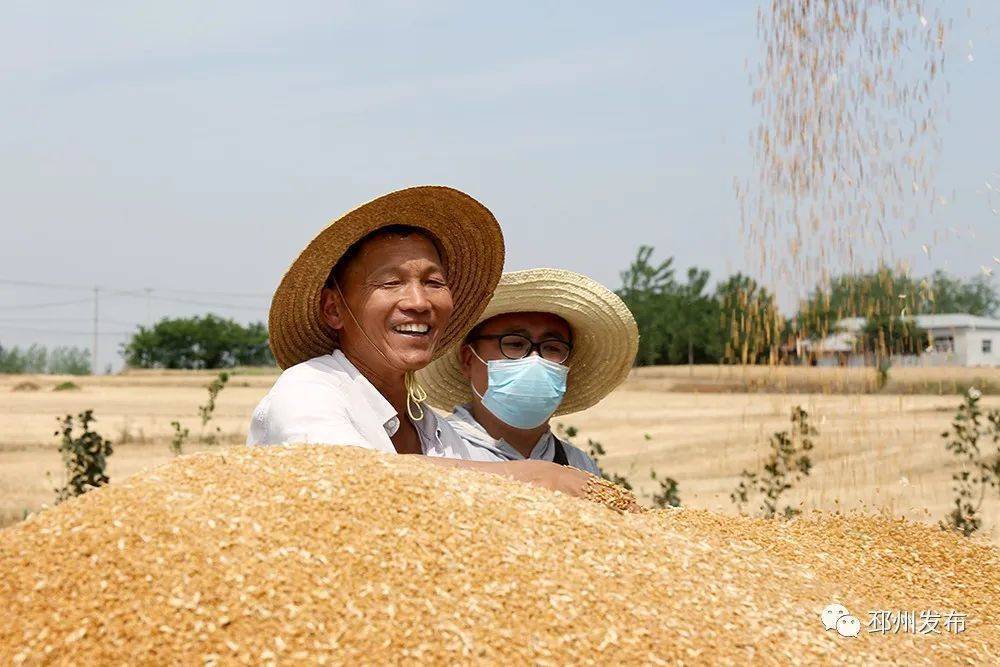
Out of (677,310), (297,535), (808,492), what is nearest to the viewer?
(297,535)

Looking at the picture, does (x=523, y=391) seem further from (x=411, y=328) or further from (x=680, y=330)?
(x=680, y=330)

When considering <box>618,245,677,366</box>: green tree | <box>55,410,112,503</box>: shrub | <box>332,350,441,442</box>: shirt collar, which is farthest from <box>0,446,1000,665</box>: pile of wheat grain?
<box>618,245,677,366</box>: green tree

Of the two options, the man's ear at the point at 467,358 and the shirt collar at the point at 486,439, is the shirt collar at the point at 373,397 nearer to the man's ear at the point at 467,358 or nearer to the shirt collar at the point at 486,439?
the shirt collar at the point at 486,439

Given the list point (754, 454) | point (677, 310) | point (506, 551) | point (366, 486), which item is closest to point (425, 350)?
point (366, 486)

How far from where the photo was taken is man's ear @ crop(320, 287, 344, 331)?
11.3ft

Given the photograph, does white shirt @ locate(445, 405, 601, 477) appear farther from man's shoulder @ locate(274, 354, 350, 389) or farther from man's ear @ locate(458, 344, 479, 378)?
man's shoulder @ locate(274, 354, 350, 389)

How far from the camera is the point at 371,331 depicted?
10.8 ft

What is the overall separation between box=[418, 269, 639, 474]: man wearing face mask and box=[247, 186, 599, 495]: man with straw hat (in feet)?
1.56

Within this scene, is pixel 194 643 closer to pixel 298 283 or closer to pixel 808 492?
pixel 298 283

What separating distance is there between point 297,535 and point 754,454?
10.9 meters

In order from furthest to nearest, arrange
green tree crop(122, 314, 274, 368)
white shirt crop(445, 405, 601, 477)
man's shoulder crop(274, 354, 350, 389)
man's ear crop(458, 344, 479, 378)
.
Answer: green tree crop(122, 314, 274, 368) → man's ear crop(458, 344, 479, 378) → white shirt crop(445, 405, 601, 477) → man's shoulder crop(274, 354, 350, 389)

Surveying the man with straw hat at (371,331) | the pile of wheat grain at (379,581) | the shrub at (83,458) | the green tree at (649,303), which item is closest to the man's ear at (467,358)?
the man with straw hat at (371,331)

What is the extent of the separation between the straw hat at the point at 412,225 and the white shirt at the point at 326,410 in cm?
19

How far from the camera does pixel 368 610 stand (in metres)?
2.10
